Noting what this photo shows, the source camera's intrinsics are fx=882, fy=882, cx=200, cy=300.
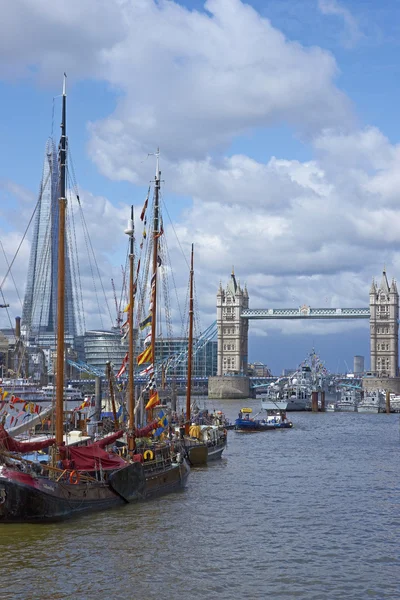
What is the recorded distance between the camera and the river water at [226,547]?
79.5ft

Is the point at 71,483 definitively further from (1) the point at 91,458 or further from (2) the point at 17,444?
(2) the point at 17,444

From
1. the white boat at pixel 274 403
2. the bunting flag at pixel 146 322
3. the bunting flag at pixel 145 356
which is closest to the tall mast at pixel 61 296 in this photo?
the bunting flag at pixel 145 356

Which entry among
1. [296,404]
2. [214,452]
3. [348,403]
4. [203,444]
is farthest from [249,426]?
[348,403]

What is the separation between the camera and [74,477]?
31656 millimetres

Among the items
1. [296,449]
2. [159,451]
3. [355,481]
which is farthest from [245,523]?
[296,449]

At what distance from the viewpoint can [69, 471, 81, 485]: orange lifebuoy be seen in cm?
3150

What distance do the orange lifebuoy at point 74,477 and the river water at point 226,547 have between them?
4.50 ft

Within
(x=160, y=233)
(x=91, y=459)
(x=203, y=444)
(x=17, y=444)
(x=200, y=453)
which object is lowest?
(x=200, y=453)

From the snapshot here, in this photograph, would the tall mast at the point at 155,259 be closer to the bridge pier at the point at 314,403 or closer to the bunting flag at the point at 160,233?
the bunting flag at the point at 160,233

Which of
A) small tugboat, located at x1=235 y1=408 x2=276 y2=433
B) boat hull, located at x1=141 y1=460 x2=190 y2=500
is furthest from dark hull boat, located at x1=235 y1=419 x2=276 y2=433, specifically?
boat hull, located at x1=141 y1=460 x2=190 y2=500

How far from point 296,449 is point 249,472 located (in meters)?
16.9

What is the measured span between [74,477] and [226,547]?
621 centimetres

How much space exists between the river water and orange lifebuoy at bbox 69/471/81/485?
1372mm

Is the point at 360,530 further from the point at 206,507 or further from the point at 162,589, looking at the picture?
the point at 162,589
